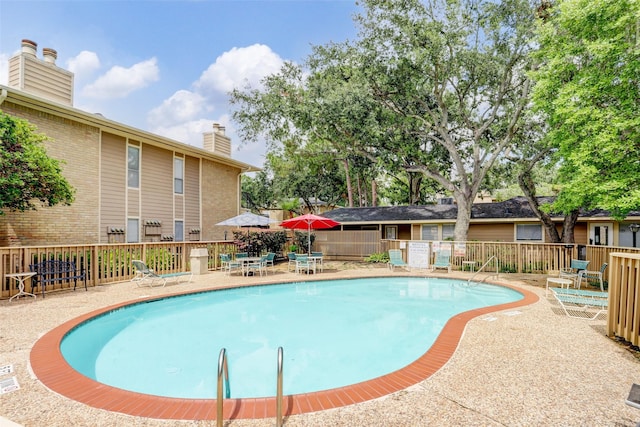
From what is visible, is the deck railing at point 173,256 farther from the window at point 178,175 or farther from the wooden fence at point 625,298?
the wooden fence at point 625,298

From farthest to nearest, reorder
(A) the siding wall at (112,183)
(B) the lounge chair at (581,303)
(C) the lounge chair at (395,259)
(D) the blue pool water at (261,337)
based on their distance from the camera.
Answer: (C) the lounge chair at (395,259)
(A) the siding wall at (112,183)
(B) the lounge chair at (581,303)
(D) the blue pool water at (261,337)

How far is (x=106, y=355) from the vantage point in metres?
5.86

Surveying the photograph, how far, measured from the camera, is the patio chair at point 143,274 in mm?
10312

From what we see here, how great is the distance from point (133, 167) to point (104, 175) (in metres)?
1.43

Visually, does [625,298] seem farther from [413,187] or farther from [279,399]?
[413,187]

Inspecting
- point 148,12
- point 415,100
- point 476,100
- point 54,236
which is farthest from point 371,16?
point 54,236

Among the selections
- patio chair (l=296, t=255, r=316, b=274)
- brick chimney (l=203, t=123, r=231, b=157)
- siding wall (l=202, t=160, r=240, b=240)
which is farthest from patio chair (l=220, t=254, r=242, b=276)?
brick chimney (l=203, t=123, r=231, b=157)

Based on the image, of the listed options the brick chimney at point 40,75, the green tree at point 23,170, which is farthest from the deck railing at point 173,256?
the brick chimney at point 40,75

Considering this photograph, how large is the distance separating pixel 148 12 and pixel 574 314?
16.6 meters

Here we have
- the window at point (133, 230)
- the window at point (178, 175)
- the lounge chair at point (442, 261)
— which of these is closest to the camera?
the lounge chair at point (442, 261)

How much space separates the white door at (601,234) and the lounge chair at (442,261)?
394 inches

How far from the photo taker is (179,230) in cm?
1722

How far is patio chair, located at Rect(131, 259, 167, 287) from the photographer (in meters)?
10.3

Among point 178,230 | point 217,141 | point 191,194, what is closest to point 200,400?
point 178,230
